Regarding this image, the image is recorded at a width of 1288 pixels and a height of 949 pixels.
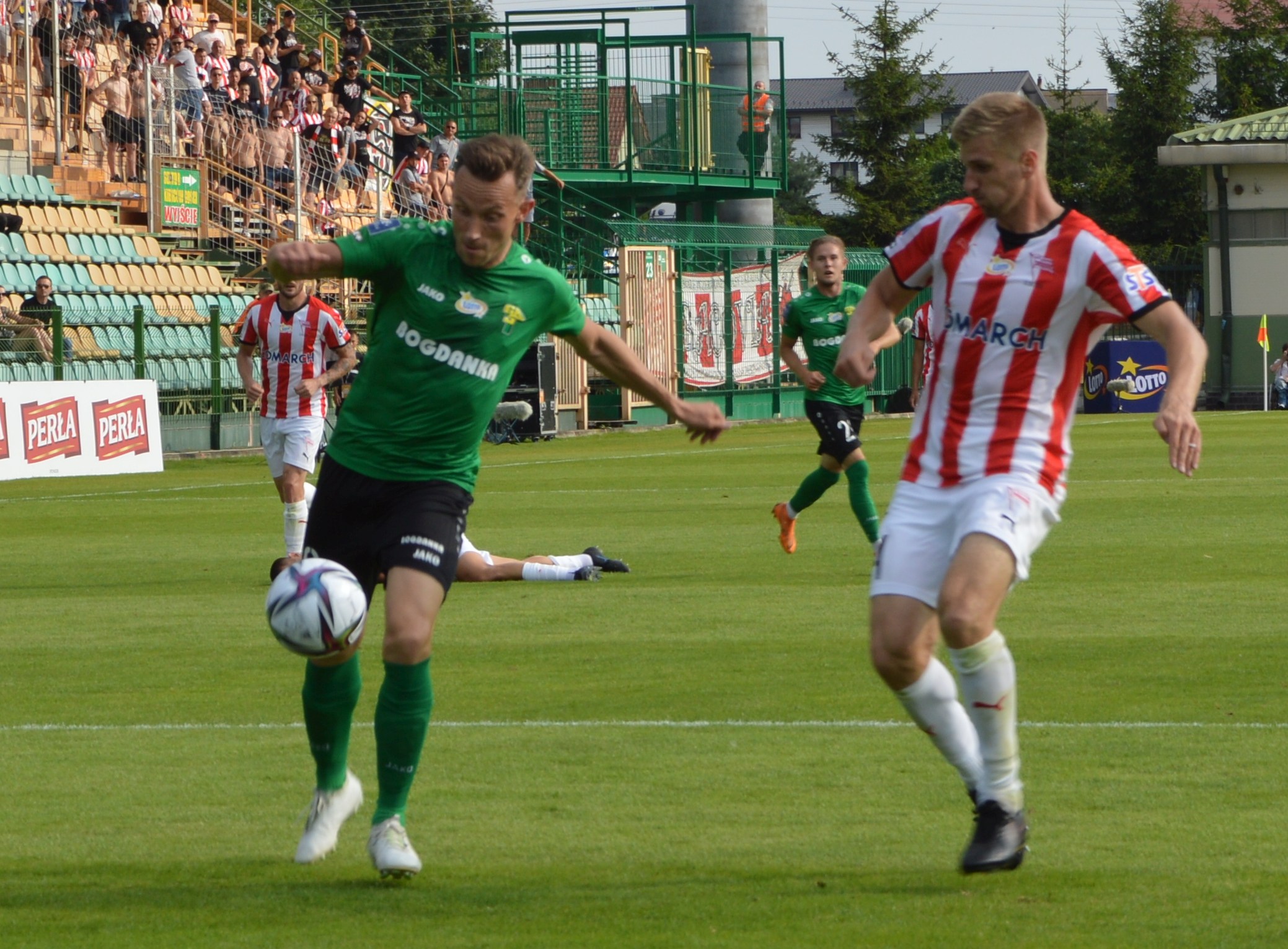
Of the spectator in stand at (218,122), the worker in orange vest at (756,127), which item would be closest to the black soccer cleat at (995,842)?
the spectator in stand at (218,122)

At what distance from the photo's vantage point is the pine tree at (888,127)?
57562 millimetres

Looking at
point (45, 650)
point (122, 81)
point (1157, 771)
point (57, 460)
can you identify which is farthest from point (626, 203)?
point (1157, 771)

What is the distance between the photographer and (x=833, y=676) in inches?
337

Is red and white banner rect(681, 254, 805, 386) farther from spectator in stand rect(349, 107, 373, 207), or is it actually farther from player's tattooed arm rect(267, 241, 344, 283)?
player's tattooed arm rect(267, 241, 344, 283)

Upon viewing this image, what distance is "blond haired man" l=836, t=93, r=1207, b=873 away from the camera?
516cm

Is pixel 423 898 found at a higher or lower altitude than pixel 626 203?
lower

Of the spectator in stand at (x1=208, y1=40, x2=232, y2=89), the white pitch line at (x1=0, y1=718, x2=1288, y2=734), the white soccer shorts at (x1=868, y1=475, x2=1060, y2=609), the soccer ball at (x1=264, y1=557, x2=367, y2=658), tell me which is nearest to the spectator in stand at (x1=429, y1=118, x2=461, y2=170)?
the spectator in stand at (x1=208, y1=40, x2=232, y2=89)

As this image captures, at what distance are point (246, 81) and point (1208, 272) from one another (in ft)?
78.0

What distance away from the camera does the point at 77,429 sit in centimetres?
2342

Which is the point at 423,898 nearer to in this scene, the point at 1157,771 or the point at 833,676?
the point at 1157,771

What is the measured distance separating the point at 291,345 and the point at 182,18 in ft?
68.4

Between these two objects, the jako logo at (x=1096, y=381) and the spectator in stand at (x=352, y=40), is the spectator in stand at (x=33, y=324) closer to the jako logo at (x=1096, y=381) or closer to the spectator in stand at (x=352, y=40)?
the spectator in stand at (x=352, y=40)

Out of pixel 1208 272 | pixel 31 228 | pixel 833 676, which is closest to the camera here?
pixel 833 676

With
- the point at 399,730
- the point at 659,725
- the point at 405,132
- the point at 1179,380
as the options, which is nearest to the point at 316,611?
the point at 399,730
